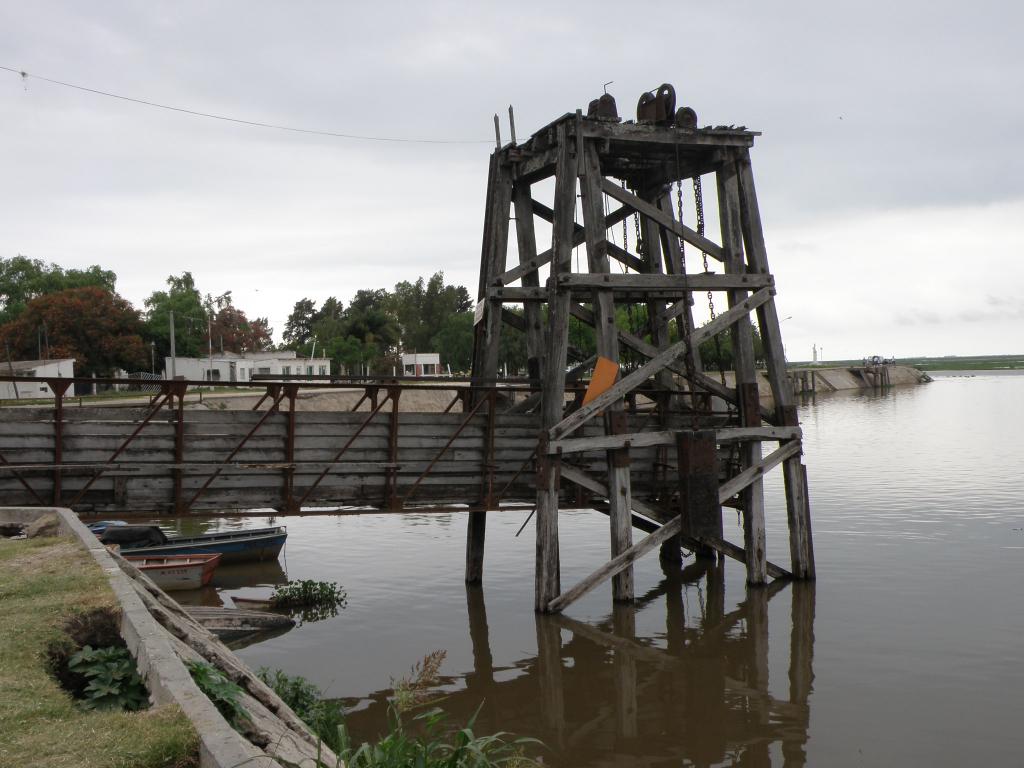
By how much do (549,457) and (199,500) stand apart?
5996 millimetres

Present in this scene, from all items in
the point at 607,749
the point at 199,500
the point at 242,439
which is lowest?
the point at 607,749

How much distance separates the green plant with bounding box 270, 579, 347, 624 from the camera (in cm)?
1800

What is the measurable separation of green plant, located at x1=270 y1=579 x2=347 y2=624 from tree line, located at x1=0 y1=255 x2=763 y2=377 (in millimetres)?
16860

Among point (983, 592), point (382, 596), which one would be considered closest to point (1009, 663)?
point (983, 592)

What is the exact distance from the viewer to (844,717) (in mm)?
12164

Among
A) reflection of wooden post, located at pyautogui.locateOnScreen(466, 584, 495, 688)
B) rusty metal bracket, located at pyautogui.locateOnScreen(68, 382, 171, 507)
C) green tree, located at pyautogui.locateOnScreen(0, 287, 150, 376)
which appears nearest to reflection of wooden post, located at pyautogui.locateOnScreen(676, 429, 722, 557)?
reflection of wooden post, located at pyautogui.locateOnScreen(466, 584, 495, 688)

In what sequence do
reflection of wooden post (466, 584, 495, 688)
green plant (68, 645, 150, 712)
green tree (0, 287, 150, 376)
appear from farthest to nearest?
green tree (0, 287, 150, 376), reflection of wooden post (466, 584, 495, 688), green plant (68, 645, 150, 712)

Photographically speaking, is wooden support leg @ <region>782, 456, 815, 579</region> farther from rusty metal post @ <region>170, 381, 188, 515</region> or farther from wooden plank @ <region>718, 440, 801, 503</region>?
rusty metal post @ <region>170, 381, 188, 515</region>

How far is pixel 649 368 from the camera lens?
16453mm

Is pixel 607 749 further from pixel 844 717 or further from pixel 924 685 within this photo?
pixel 924 685

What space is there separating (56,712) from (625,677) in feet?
30.8

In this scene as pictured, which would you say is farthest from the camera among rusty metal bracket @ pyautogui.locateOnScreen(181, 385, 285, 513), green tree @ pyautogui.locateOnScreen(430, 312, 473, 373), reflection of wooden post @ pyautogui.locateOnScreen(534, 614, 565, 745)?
green tree @ pyautogui.locateOnScreen(430, 312, 473, 373)

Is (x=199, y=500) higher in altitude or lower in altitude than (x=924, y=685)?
higher

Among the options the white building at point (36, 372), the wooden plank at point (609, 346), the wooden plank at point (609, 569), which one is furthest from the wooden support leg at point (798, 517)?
the white building at point (36, 372)
